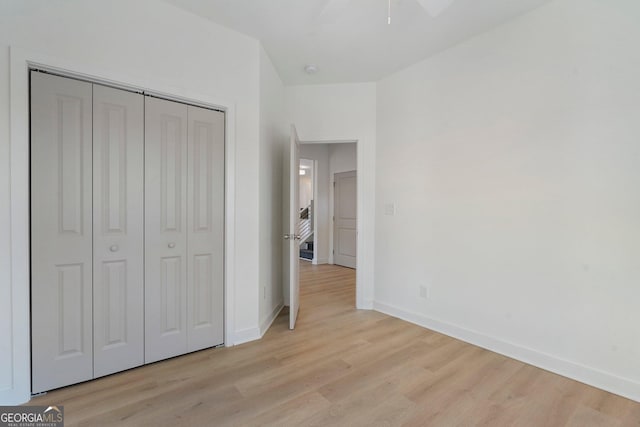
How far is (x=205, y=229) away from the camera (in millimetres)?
2309

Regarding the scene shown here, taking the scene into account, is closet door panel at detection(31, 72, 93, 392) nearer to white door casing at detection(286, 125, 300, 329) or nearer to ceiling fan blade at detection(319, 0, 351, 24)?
white door casing at detection(286, 125, 300, 329)

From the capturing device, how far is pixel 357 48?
2686mm

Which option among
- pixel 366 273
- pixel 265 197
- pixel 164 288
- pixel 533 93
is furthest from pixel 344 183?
pixel 164 288

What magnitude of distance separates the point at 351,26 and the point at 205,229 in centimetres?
207

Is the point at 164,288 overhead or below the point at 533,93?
below

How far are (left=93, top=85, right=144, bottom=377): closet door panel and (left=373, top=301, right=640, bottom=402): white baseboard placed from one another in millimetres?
2555

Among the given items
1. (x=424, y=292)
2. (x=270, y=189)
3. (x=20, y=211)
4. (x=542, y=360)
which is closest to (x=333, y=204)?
(x=270, y=189)

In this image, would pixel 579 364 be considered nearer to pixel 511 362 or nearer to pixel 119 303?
pixel 511 362

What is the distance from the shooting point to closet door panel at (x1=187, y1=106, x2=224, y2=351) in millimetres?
2244

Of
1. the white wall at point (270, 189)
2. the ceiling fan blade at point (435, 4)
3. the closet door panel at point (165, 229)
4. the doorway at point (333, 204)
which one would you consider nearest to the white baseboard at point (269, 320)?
the white wall at point (270, 189)

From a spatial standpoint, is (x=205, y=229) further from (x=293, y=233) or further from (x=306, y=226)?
(x=306, y=226)

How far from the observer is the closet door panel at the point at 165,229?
6.76ft

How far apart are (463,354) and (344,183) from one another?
4.02 meters

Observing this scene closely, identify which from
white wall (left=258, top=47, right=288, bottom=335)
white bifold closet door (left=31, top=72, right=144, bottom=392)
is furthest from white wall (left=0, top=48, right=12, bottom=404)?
white wall (left=258, top=47, right=288, bottom=335)
